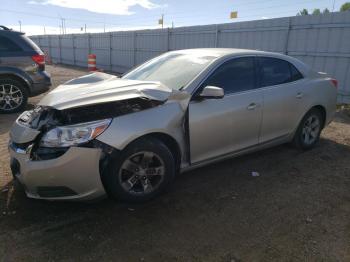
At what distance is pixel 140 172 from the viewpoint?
319 centimetres

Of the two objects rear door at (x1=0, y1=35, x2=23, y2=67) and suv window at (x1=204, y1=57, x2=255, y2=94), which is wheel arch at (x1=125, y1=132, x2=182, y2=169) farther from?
rear door at (x1=0, y1=35, x2=23, y2=67)

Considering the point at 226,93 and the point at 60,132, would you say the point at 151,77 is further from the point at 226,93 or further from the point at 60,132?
the point at 60,132

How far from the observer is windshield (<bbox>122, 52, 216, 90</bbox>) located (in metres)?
3.67

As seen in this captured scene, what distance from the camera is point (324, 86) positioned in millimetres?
4965

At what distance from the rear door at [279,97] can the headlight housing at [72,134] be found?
2255mm

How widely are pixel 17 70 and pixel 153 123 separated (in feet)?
17.5

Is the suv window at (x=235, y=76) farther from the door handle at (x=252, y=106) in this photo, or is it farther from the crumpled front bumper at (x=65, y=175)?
the crumpled front bumper at (x=65, y=175)

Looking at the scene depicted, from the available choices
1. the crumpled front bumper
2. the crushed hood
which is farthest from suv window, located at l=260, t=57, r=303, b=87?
the crumpled front bumper

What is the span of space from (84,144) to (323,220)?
240cm

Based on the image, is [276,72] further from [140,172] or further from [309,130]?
[140,172]

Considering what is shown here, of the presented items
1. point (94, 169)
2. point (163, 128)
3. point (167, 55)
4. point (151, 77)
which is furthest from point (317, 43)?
point (94, 169)

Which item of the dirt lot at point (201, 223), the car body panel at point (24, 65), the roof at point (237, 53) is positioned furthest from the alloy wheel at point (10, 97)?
the roof at point (237, 53)

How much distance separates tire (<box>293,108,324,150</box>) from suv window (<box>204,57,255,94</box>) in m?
1.32

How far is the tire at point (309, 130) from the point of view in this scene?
484cm
